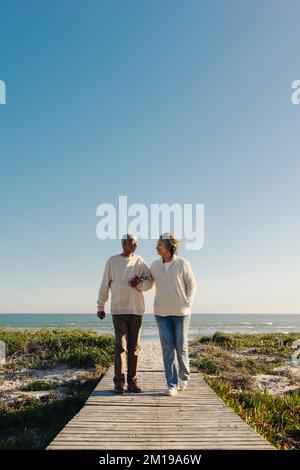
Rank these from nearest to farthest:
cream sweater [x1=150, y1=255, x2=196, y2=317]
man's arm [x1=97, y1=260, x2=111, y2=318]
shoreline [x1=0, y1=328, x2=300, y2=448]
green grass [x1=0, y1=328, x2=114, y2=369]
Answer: cream sweater [x1=150, y1=255, x2=196, y2=317] < man's arm [x1=97, y1=260, x2=111, y2=318] < shoreline [x1=0, y1=328, x2=300, y2=448] < green grass [x1=0, y1=328, x2=114, y2=369]

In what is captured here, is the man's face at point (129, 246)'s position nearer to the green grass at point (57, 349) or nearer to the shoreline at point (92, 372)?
the shoreline at point (92, 372)

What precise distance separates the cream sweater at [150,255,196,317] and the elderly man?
275 millimetres

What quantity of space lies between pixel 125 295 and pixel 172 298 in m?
0.83

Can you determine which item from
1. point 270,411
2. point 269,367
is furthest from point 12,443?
point 269,367

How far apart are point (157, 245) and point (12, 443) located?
4267 millimetres

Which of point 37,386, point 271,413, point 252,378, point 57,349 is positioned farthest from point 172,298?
point 57,349

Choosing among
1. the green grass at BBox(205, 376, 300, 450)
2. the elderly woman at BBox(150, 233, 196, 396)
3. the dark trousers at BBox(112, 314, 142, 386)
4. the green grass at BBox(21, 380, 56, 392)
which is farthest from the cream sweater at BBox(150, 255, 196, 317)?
the green grass at BBox(21, 380, 56, 392)

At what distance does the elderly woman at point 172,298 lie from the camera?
7.74 m

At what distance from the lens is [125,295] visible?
795cm

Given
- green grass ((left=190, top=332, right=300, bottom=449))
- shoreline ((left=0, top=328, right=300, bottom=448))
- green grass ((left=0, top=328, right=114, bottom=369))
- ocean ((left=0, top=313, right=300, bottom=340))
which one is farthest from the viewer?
ocean ((left=0, top=313, right=300, bottom=340))

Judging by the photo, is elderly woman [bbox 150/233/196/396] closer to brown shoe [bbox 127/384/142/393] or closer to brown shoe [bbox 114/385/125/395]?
brown shoe [bbox 127/384/142/393]

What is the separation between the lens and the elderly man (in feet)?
26.1
